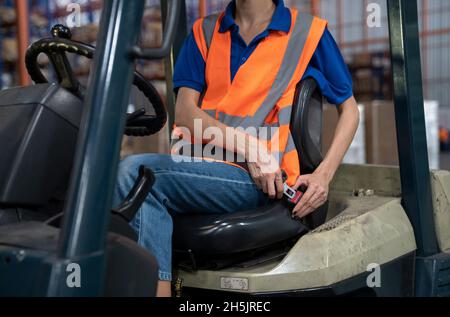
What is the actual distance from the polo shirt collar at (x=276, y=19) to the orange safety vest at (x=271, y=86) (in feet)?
0.07

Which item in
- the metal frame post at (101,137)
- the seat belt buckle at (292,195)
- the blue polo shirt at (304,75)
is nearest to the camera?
the metal frame post at (101,137)

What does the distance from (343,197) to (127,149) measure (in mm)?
4470

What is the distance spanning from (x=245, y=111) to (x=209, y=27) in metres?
0.39

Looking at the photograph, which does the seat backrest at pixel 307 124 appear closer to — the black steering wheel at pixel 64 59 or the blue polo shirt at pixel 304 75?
the blue polo shirt at pixel 304 75

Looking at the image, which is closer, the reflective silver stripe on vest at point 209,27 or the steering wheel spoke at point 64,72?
the steering wheel spoke at point 64,72

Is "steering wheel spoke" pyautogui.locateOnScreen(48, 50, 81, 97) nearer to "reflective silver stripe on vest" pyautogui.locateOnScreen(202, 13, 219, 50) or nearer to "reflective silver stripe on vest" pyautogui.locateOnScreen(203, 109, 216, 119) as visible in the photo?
"reflective silver stripe on vest" pyautogui.locateOnScreen(203, 109, 216, 119)

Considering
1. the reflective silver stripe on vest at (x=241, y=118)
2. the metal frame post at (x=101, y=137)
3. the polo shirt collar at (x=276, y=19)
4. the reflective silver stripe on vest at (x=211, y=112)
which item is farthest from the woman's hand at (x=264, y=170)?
the metal frame post at (x=101, y=137)

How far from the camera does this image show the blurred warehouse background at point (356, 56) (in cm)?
595

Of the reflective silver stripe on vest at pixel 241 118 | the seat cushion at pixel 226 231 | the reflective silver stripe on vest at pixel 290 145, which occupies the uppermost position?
the reflective silver stripe on vest at pixel 241 118

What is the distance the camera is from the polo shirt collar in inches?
75.5

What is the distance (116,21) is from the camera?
1150 mm

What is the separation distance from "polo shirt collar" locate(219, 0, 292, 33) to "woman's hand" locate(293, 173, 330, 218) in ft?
1.54

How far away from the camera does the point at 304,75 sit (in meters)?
1.90
